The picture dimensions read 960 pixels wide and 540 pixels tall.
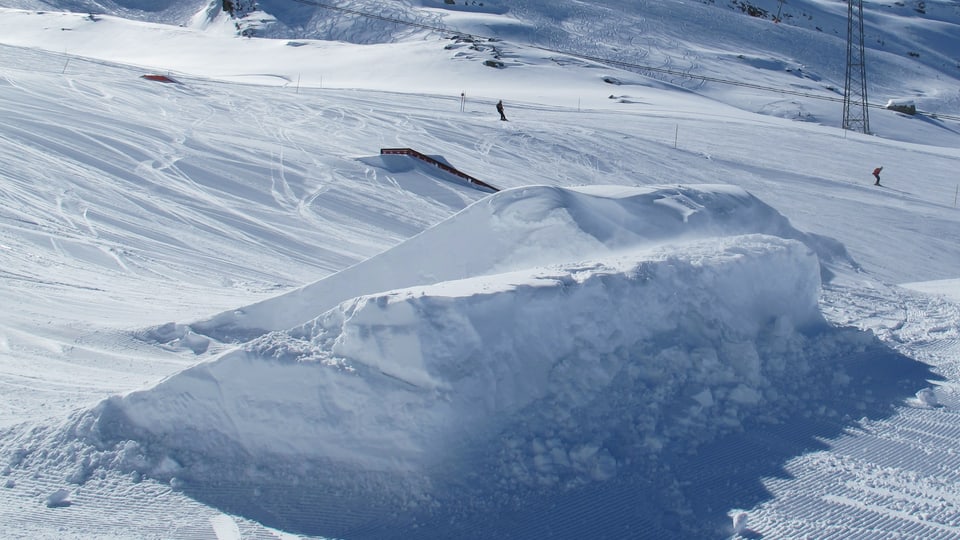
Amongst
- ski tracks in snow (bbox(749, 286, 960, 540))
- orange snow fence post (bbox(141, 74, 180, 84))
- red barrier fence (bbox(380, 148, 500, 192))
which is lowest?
red barrier fence (bbox(380, 148, 500, 192))

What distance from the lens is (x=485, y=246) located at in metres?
6.66

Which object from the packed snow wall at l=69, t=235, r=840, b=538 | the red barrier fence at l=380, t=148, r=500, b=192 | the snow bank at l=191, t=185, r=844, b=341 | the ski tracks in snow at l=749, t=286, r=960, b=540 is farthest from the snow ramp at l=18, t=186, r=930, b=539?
the red barrier fence at l=380, t=148, r=500, b=192

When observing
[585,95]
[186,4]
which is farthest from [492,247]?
[186,4]

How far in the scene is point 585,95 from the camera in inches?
1357

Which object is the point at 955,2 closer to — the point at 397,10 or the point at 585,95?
the point at 397,10

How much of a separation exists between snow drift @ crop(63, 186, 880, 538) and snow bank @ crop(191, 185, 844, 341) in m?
1.22

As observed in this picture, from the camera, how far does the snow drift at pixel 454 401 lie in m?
4.09

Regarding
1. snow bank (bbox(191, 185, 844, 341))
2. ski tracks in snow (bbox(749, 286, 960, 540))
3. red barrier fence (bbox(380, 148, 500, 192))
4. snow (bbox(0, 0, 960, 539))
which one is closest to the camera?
ski tracks in snow (bbox(749, 286, 960, 540))

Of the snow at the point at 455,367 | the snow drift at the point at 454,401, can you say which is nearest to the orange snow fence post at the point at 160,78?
the snow at the point at 455,367

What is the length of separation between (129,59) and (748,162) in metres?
34.4

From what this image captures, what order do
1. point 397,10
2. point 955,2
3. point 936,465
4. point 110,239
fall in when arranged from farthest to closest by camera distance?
point 955,2
point 397,10
point 110,239
point 936,465

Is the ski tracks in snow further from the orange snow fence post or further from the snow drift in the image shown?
the orange snow fence post

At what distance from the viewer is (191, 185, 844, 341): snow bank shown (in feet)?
21.4

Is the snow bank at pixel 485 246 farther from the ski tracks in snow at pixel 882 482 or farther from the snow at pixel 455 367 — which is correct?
the ski tracks in snow at pixel 882 482
